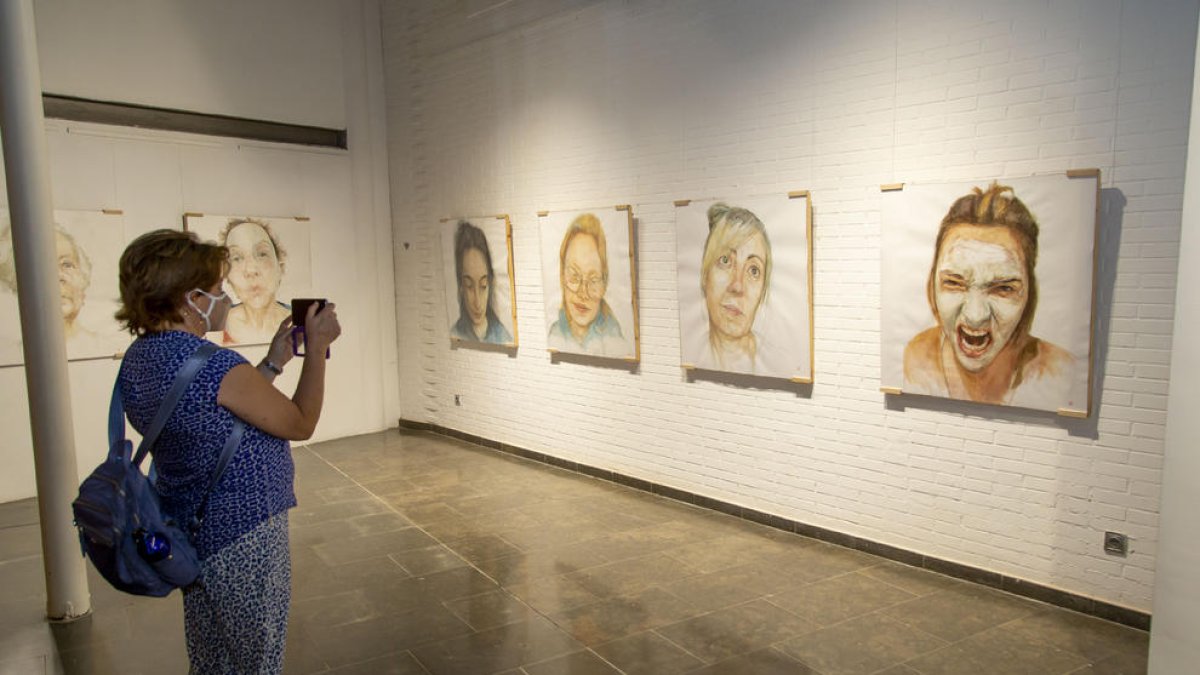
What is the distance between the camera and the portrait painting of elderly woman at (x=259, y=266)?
7562mm

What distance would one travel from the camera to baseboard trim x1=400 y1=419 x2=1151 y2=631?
4.02 meters

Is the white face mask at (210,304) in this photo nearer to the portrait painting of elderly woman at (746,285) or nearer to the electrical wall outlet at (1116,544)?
the portrait painting of elderly woman at (746,285)

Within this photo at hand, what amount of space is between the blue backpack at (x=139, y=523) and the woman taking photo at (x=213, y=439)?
26 mm

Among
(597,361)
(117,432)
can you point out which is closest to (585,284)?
(597,361)

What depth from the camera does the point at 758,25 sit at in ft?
17.3

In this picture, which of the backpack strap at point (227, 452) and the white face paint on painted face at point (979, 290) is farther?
the white face paint on painted face at point (979, 290)

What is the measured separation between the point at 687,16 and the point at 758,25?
2.11ft

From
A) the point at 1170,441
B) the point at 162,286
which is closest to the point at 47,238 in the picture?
the point at 162,286

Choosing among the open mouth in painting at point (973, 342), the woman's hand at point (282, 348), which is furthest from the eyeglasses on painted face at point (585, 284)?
the woman's hand at point (282, 348)

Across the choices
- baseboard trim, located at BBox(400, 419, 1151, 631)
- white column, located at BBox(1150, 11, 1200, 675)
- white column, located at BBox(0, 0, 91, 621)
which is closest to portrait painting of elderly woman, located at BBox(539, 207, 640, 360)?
baseboard trim, located at BBox(400, 419, 1151, 631)

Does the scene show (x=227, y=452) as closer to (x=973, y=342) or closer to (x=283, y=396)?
(x=283, y=396)

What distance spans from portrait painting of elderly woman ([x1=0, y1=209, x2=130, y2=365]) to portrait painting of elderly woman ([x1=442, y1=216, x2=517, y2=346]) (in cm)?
283

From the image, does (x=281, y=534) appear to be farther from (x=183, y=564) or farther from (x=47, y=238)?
(x=47, y=238)

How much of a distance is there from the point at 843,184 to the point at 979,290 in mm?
1055
